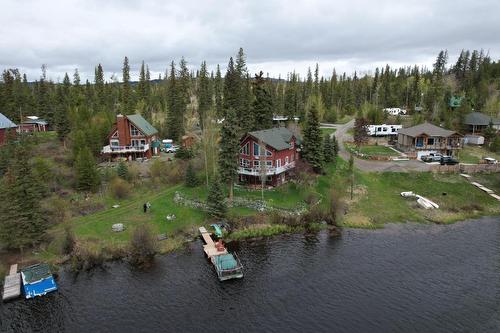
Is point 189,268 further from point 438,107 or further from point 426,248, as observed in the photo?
point 438,107

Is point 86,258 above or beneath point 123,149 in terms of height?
beneath

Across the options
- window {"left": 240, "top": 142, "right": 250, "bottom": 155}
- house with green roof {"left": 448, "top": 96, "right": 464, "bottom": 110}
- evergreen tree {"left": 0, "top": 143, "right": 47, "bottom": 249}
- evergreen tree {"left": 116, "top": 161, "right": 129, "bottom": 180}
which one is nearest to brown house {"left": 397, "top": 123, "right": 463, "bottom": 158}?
window {"left": 240, "top": 142, "right": 250, "bottom": 155}

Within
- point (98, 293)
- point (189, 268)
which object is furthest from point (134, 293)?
point (189, 268)

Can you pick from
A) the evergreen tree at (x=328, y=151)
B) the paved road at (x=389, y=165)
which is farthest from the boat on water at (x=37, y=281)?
the paved road at (x=389, y=165)

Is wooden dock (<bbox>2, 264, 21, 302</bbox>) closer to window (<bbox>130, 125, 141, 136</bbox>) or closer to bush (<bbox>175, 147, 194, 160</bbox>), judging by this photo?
bush (<bbox>175, 147, 194, 160</bbox>)

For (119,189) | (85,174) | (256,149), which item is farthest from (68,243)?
(256,149)

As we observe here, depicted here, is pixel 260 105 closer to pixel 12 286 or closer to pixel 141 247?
pixel 141 247
